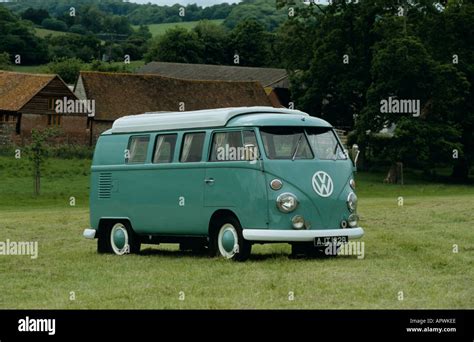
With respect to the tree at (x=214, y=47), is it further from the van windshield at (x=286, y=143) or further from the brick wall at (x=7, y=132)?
the van windshield at (x=286, y=143)

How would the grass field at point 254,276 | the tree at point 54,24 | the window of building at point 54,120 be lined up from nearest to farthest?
1. the grass field at point 254,276
2. the window of building at point 54,120
3. the tree at point 54,24

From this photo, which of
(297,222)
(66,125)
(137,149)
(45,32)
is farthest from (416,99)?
(45,32)

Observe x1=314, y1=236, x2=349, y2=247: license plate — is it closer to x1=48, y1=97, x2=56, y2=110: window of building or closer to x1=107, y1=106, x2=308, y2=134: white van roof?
x1=107, y1=106, x2=308, y2=134: white van roof

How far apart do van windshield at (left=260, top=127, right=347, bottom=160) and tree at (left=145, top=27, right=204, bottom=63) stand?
120 meters

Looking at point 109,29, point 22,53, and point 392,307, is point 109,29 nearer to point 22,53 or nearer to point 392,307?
point 22,53

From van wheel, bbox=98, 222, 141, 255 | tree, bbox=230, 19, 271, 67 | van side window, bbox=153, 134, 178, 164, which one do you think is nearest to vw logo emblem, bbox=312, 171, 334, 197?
van side window, bbox=153, 134, 178, 164

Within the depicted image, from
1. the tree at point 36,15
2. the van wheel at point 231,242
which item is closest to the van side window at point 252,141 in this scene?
the van wheel at point 231,242

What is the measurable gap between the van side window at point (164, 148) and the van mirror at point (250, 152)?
196 cm

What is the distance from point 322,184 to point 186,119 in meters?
2.86

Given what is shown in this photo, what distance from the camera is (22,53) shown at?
144 m

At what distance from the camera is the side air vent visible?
875 inches

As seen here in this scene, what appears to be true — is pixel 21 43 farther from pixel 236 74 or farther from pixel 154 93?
pixel 154 93

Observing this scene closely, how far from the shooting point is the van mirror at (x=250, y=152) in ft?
63.1

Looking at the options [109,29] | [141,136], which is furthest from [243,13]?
[141,136]
